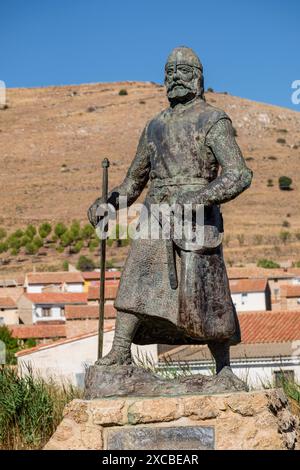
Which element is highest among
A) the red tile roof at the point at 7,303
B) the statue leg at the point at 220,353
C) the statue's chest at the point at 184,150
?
the statue's chest at the point at 184,150

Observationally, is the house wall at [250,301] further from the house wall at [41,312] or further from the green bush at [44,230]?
the green bush at [44,230]

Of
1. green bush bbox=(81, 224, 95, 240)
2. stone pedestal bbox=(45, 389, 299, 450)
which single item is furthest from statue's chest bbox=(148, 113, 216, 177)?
green bush bbox=(81, 224, 95, 240)

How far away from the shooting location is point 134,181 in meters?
7.39

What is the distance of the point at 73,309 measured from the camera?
39.8 m

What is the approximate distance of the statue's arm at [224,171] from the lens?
21.9 ft

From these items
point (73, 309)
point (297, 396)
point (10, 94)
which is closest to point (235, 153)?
point (297, 396)

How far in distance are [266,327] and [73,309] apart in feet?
28.7

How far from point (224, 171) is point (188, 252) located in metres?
0.55

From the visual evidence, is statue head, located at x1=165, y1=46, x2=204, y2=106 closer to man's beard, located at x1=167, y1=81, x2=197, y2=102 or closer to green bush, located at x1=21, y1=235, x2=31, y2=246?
man's beard, located at x1=167, y1=81, x2=197, y2=102

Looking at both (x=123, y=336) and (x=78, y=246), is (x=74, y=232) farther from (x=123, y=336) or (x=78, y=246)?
(x=123, y=336)

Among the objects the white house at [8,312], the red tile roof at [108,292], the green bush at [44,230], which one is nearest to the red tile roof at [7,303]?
the white house at [8,312]

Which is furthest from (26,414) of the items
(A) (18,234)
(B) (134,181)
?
(A) (18,234)

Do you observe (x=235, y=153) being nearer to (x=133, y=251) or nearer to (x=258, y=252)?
(x=133, y=251)

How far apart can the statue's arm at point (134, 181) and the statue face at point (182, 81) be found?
0.35m
